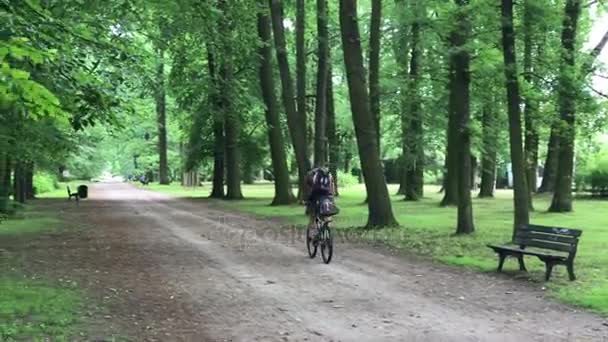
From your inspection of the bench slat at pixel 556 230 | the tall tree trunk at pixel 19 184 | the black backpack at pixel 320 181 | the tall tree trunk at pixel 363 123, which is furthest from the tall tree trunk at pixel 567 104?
the tall tree trunk at pixel 19 184

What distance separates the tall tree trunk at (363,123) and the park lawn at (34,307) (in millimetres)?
9780

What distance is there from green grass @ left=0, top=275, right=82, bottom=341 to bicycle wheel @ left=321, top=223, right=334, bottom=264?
4.45m

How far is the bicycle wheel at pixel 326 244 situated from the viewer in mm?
12195

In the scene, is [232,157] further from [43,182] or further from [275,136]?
[43,182]

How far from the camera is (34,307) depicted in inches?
324

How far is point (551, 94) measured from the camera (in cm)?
1572

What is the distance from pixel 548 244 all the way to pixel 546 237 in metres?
0.25

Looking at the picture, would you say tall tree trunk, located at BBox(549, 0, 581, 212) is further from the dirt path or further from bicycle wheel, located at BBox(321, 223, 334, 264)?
bicycle wheel, located at BBox(321, 223, 334, 264)

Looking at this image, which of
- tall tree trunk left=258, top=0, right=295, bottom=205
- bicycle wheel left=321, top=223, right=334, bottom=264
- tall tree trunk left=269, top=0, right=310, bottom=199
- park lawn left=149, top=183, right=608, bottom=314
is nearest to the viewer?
park lawn left=149, top=183, right=608, bottom=314

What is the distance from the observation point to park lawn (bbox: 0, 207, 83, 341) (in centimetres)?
698

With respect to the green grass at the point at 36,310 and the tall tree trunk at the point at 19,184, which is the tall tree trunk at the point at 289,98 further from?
the green grass at the point at 36,310

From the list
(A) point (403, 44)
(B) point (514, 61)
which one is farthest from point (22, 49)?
(A) point (403, 44)

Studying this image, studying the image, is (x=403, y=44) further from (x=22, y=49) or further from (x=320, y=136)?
(x=22, y=49)

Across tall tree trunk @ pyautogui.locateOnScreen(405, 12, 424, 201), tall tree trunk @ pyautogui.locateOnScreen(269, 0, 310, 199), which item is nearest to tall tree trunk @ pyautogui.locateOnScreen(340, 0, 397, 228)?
tall tree trunk @ pyautogui.locateOnScreen(405, 12, 424, 201)
